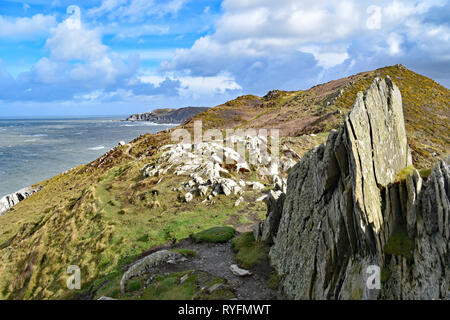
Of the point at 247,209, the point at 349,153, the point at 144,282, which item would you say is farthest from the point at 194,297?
the point at 247,209

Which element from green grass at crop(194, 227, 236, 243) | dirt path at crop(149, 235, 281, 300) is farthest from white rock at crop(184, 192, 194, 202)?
dirt path at crop(149, 235, 281, 300)

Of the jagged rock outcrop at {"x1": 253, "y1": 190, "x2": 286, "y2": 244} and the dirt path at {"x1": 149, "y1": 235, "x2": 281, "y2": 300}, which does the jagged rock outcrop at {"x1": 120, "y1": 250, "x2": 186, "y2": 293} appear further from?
the jagged rock outcrop at {"x1": 253, "y1": 190, "x2": 286, "y2": 244}

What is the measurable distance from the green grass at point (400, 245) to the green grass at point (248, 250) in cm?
1067

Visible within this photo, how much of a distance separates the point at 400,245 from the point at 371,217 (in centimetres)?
146

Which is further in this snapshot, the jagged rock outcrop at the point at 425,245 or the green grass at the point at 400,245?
the green grass at the point at 400,245

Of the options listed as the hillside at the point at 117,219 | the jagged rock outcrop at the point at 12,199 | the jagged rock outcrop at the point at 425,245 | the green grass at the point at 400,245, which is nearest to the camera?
the jagged rock outcrop at the point at 425,245

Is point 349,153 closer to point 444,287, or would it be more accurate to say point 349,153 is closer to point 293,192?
point 444,287

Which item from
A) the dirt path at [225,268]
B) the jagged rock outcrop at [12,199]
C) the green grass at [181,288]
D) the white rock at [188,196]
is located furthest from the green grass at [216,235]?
the jagged rock outcrop at [12,199]

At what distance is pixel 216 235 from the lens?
1060 inches

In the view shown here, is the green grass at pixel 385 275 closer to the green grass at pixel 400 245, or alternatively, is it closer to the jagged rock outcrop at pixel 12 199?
the green grass at pixel 400 245

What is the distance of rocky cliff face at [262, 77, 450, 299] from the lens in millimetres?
10164

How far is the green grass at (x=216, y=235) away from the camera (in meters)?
26.4

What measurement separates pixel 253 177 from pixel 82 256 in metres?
23.6

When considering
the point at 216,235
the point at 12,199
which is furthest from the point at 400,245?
the point at 12,199
